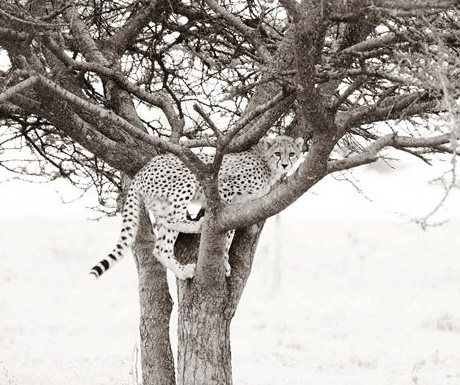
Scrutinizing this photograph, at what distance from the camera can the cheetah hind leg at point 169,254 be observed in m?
5.77

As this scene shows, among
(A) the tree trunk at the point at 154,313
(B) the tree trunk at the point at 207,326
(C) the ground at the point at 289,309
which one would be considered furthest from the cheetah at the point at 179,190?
(C) the ground at the point at 289,309

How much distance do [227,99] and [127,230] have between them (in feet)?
7.35

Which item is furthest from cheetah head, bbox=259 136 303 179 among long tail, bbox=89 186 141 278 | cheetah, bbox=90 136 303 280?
long tail, bbox=89 186 141 278

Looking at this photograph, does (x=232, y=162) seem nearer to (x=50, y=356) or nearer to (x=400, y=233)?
(x=50, y=356)

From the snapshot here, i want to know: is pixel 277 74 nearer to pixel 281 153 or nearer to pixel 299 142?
pixel 299 142

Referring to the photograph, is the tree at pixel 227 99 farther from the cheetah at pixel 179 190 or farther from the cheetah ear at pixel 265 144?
the cheetah ear at pixel 265 144

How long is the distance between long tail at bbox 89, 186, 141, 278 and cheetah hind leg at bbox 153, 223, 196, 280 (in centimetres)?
19

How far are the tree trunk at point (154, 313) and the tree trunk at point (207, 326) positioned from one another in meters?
0.84

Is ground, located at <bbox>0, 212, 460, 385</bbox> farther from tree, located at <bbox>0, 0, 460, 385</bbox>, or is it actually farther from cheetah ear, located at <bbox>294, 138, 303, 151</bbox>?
cheetah ear, located at <bbox>294, 138, 303, 151</bbox>

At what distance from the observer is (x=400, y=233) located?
32.3 meters

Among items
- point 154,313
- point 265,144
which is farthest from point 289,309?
point 265,144

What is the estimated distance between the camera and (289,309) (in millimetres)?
18969

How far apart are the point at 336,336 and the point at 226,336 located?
971 centimetres

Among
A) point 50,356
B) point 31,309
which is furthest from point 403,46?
point 31,309
